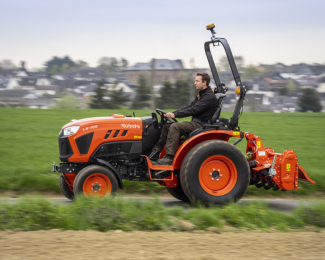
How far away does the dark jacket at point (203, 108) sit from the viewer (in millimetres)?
5398

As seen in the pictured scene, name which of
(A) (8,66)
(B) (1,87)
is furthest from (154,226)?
(A) (8,66)

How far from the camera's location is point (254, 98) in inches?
1023

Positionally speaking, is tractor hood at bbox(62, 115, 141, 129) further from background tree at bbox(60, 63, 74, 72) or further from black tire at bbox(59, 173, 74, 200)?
background tree at bbox(60, 63, 74, 72)

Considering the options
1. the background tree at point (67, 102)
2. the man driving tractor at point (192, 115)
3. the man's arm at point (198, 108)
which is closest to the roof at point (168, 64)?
the background tree at point (67, 102)

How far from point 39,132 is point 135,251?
35.1 feet

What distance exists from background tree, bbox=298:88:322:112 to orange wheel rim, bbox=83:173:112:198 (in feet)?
83.7

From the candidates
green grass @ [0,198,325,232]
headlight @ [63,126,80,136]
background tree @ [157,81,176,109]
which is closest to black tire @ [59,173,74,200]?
headlight @ [63,126,80,136]

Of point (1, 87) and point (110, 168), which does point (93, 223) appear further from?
point (1, 87)

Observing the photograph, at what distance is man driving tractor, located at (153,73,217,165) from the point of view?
5289 millimetres

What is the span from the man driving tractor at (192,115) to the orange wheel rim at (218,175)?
0.50 meters

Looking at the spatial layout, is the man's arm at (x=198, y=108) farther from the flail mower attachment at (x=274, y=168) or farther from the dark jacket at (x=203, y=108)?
the flail mower attachment at (x=274, y=168)

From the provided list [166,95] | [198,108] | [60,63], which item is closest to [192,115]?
[198,108]

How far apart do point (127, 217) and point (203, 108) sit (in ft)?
6.66

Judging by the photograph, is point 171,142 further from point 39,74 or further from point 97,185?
point 39,74
